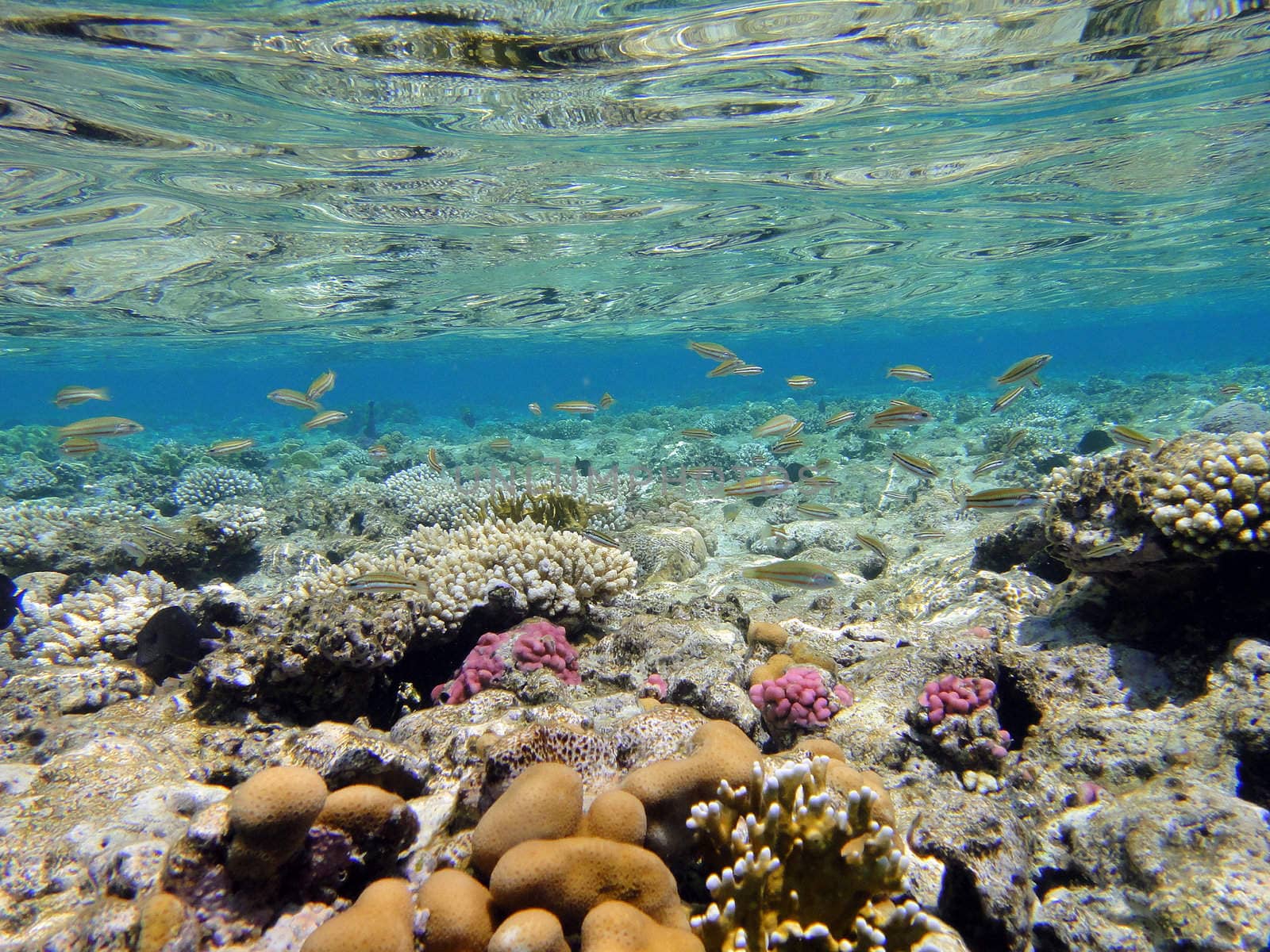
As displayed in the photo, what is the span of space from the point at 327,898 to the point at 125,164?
53.0ft

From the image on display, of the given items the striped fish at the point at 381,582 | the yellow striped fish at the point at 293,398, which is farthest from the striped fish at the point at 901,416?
the yellow striped fish at the point at 293,398

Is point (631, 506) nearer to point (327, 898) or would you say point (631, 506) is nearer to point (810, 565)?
point (810, 565)

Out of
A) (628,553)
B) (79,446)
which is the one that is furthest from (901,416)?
(79,446)

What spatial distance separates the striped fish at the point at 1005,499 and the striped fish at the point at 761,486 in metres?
2.49

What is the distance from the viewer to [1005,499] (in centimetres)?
662

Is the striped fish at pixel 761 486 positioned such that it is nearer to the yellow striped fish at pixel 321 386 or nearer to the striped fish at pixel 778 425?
the striped fish at pixel 778 425

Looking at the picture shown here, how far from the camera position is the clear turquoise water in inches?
385

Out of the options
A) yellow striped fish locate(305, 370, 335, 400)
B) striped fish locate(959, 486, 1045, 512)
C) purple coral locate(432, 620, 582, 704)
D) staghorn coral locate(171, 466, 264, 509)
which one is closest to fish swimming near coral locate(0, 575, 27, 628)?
yellow striped fish locate(305, 370, 335, 400)

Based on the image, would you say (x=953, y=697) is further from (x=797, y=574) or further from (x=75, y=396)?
(x=75, y=396)

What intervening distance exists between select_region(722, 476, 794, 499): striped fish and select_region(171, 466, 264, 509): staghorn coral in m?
13.4

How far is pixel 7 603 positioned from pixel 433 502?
564cm

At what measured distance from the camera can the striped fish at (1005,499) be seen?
6.57m

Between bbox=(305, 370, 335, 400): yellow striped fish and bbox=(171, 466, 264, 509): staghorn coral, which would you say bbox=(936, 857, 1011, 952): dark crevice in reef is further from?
bbox=(171, 466, 264, 509): staghorn coral

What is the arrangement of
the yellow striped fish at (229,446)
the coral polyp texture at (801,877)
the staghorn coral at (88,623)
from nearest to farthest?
the coral polyp texture at (801,877) < the staghorn coral at (88,623) < the yellow striped fish at (229,446)
